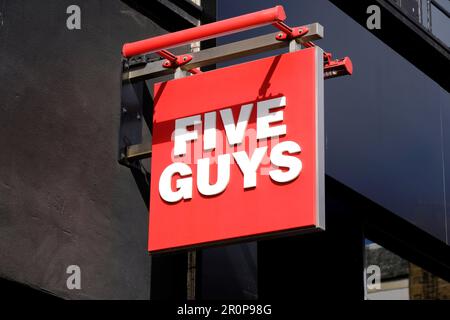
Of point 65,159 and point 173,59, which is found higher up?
point 173,59

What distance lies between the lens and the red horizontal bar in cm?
963

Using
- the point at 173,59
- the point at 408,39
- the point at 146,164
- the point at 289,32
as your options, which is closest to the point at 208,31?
the point at 173,59

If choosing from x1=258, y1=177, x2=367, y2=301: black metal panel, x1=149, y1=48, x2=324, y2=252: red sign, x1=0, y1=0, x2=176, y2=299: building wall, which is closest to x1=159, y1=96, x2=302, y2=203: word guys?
x1=149, y1=48, x2=324, y2=252: red sign

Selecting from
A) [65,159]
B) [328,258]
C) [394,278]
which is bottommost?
[328,258]

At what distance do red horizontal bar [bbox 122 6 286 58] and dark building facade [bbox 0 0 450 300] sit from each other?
52 centimetres

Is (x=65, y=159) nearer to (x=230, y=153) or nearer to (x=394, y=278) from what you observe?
(x=230, y=153)

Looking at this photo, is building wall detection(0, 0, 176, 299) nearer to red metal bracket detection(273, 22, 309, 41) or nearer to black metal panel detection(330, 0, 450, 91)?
red metal bracket detection(273, 22, 309, 41)

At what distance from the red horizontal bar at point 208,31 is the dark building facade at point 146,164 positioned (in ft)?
1.72

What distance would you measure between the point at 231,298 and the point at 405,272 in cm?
499

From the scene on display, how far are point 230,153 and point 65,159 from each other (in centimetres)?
134

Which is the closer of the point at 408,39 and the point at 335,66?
the point at 335,66

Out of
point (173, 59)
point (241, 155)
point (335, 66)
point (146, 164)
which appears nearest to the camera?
point (241, 155)

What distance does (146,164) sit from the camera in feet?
35.3

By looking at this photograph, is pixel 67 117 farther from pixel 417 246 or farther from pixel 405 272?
pixel 405 272
